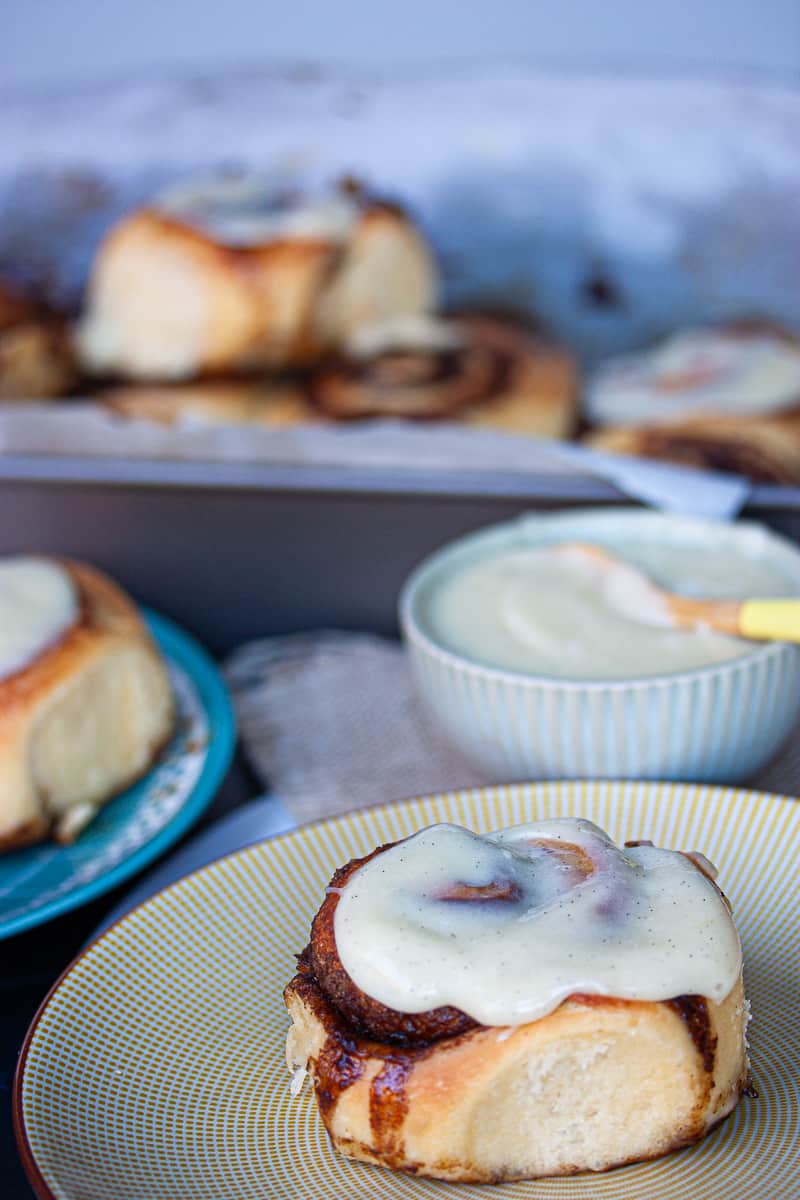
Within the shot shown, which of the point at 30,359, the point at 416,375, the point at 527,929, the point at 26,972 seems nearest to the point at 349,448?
the point at 416,375

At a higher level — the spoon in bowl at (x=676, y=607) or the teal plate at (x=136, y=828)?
the spoon in bowl at (x=676, y=607)

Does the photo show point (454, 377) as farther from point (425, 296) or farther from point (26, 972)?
point (26, 972)

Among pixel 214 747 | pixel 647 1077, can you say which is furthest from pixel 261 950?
pixel 214 747

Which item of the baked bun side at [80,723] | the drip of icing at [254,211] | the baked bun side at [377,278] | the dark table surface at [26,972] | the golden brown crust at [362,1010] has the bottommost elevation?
the dark table surface at [26,972]

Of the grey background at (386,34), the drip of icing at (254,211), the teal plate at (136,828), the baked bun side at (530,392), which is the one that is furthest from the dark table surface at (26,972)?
the grey background at (386,34)

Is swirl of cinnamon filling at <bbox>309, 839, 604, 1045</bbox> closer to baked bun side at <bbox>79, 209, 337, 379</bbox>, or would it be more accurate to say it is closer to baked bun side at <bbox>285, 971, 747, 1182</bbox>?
baked bun side at <bbox>285, 971, 747, 1182</bbox>

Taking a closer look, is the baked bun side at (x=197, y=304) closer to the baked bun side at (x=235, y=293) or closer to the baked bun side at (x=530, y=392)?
the baked bun side at (x=235, y=293)

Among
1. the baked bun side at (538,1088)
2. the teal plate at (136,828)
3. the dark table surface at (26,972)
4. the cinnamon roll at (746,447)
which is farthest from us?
the cinnamon roll at (746,447)
